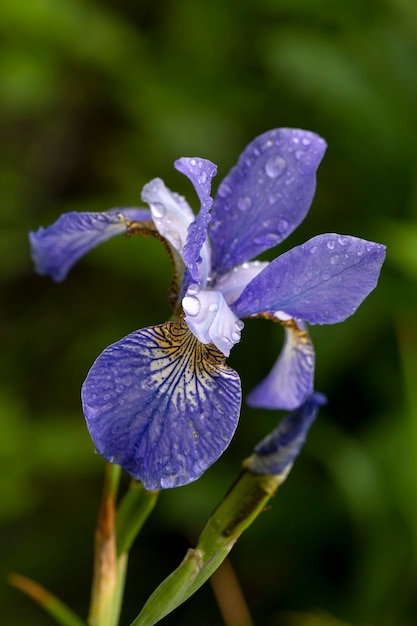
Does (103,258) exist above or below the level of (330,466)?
above

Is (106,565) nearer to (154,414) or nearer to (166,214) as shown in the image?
(154,414)

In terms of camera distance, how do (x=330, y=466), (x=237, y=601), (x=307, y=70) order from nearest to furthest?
(x=237, y=601)
(x=330, y=466)
(x=307, y=70)

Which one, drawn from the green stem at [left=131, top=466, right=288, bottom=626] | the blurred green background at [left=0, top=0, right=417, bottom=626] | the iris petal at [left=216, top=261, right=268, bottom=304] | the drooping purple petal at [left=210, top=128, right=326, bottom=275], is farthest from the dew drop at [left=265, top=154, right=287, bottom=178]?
the blurred green background at [left=0, top=0, right=417, bottom=626]

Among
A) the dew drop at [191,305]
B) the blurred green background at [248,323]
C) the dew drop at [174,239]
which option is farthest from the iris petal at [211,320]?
the blurred green background at [248,323]

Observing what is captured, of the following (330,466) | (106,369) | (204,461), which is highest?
(106,369)

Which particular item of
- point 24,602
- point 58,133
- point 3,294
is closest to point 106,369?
point 24,602

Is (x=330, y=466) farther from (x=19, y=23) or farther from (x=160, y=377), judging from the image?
(x=19, y=23)

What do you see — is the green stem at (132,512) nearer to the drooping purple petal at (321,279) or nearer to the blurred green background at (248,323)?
the drooping purple petal at (321,279)
